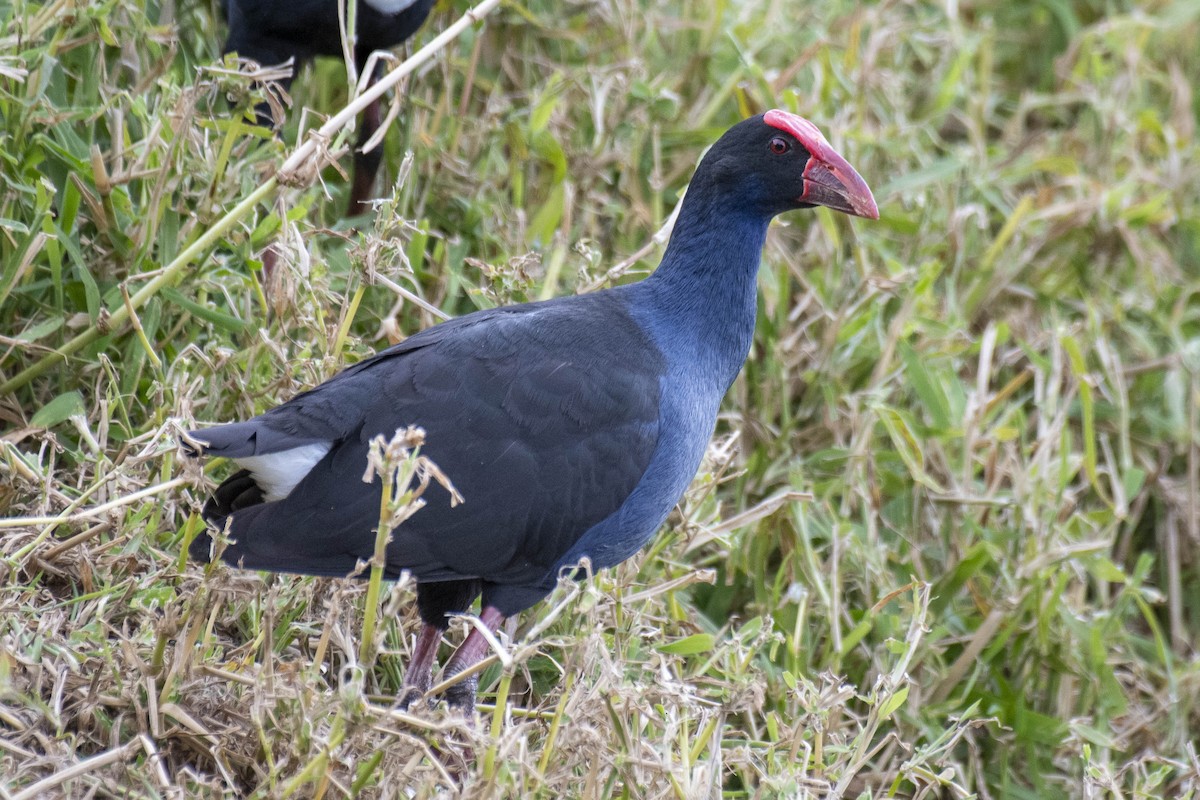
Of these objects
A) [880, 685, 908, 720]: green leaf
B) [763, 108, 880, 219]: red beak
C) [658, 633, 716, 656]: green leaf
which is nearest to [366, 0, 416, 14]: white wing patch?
[763, 108, 880, 219]: red beak

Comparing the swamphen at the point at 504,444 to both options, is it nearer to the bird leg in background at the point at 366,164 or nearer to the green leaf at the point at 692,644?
the green leaf at the point at 692,644

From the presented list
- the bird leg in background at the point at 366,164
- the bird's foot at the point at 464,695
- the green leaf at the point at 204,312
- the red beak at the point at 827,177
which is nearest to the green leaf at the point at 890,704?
the bird's foot at the point at 464,695

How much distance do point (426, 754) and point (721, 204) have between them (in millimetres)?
1078

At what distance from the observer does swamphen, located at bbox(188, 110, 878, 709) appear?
2062 millimetres

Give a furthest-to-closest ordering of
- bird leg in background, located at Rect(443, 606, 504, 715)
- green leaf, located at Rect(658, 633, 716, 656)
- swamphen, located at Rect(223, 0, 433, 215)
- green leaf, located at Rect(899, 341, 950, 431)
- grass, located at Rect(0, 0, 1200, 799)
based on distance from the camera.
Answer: green leaf, located at Rect(899, 341, 950, 431) → swamphen, located at Rect(223, 0, 433, 215) → green leaf, located at Rect(658, 633, 716, 656) → bird leg in background, located at Rect(443, 606, 504, 715) → grass, located at Rect(0, 0, 1200, 799)

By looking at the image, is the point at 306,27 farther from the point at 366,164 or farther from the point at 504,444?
the point at 504,444

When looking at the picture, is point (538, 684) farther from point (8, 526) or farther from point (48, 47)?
point (48, 47)

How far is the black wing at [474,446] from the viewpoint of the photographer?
6.72ft

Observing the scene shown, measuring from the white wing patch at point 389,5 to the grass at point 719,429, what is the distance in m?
0.27

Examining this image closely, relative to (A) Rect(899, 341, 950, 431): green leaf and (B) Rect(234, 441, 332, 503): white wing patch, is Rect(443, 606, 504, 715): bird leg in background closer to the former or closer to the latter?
(B) Rect(234, 441, 332, 503): white wing patch

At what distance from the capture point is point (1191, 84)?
175 inches

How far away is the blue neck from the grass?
280 mm

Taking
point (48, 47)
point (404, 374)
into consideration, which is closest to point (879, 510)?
point (404, 374)

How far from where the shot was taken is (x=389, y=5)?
113 inches
